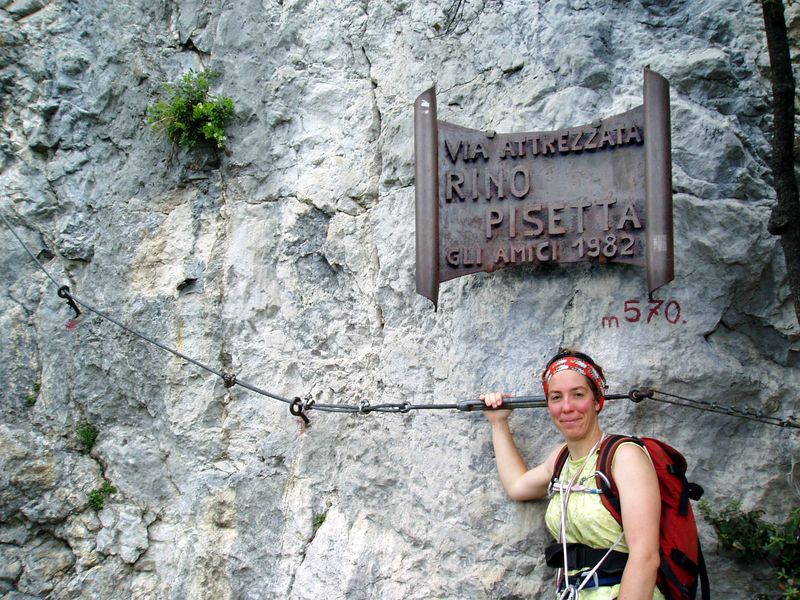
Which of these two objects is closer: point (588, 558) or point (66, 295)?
point (588, 558)

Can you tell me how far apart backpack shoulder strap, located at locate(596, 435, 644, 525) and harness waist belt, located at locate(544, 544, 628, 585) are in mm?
155

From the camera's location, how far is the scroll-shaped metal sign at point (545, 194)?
11.3 feet

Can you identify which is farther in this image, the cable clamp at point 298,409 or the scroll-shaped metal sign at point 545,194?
the cable clamp at point 298,409

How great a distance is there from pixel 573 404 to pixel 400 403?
1117 millimetres

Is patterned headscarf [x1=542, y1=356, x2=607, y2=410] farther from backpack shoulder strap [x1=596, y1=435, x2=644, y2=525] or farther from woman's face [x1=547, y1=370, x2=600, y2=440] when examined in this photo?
backpack shoulder strap [x1=596, y1=435, x2=644, y2=525]

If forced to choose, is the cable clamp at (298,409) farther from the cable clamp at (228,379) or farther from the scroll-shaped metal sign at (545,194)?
the scroll-shaped metal sign at (545,194)

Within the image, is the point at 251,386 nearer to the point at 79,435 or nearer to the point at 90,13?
the point at 79,435

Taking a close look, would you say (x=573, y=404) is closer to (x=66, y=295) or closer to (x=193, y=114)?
(x=193, y=114)

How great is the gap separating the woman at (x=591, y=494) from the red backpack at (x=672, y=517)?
49 mm

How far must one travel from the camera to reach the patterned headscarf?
308 cm

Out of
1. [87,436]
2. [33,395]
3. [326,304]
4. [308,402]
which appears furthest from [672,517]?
[33,395]

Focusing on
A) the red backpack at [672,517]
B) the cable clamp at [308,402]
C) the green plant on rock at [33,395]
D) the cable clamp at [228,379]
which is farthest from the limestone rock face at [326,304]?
the red backpack at [672,517]

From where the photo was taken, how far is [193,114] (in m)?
4.61

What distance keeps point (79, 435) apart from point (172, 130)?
2.12 meters
